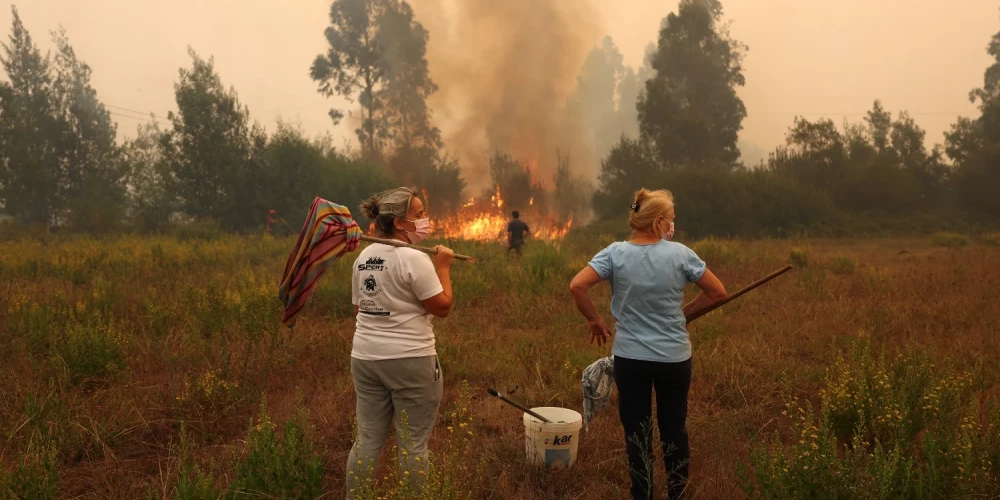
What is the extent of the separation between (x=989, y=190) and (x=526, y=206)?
2229cm

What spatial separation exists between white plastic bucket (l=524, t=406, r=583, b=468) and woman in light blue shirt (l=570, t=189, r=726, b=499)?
0.61 metres

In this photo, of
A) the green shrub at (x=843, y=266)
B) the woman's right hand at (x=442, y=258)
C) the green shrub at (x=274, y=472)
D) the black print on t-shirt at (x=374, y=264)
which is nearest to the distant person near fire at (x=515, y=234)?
the green shrub at (x=843, y=266)

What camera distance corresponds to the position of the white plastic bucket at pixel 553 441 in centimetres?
426

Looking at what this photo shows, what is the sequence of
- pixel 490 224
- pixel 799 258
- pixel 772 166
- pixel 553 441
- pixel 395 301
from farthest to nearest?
pixel 772 166 < pixel 490 224 < pixel 799 258 < pixel 553 441 < pixel 395 301

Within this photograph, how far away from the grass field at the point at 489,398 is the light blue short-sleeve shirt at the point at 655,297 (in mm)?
695

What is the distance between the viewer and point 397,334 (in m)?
3.25

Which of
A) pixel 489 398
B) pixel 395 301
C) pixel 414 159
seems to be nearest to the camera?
pixel 395 301

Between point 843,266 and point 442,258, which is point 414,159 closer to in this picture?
point 843,266

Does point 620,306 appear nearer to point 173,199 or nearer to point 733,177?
point 733,177

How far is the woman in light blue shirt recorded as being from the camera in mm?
3535

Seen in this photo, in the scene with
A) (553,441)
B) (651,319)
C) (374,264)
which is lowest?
(553,441)

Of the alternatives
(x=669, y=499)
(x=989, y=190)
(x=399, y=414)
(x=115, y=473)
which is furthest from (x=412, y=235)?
(x=989, y=190)

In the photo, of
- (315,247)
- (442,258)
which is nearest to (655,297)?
(442,258)

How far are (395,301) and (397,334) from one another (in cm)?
16
